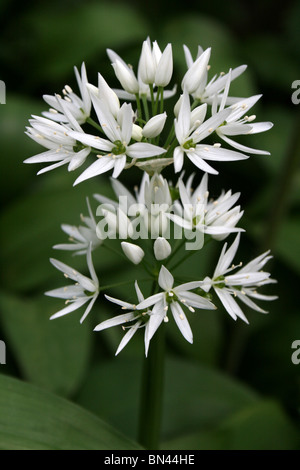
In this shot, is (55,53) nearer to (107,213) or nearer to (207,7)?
(207,7)

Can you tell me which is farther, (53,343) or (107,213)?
(53,343)

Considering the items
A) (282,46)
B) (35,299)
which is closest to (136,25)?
(282,46)

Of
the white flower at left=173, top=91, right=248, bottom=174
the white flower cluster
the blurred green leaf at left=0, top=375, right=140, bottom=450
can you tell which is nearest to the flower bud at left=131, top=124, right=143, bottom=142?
the white flower cluster

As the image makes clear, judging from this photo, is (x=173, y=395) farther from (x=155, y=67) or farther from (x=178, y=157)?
(x=155, y=67)

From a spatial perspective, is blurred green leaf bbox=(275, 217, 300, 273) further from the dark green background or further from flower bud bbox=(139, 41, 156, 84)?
flower bud bbox=(139, 41, 156, 84)

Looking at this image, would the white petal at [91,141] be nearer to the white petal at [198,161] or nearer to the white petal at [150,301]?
the white petal at [198,161]

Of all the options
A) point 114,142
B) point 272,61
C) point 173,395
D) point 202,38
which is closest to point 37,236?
point 173,395

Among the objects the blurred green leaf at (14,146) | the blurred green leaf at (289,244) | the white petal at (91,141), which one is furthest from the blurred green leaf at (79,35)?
the white petal at (91,141)
